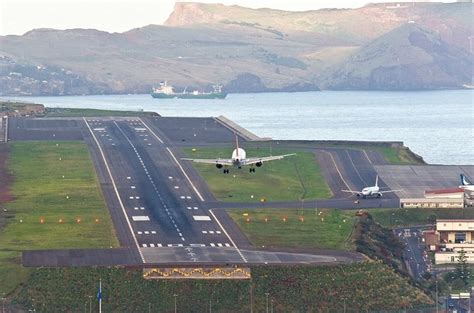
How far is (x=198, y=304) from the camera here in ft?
457

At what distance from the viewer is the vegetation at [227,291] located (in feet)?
456

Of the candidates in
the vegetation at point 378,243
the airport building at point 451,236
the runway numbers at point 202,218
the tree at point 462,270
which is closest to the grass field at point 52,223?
the runway numbers at point 202,218

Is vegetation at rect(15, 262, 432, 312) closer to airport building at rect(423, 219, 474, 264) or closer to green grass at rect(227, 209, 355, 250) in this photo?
green grass at rect(227, 209, 355, 250)

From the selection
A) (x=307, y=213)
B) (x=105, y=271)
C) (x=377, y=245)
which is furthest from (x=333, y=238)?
(x=105, y=271)

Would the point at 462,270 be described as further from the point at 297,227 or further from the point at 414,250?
the point at 297,227

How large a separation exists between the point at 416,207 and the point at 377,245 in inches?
1034

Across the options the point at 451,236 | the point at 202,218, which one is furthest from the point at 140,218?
the point at 451,236

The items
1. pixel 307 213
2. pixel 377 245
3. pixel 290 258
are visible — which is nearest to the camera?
pixel 290 258

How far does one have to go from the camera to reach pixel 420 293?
5753 inches

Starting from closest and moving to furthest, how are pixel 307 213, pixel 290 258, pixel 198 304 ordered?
pixel 198 304 → pixel 290 258 → pixel 307 213

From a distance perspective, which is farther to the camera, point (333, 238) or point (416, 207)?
point (416, 207)

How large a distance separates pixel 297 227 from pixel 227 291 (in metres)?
31.9

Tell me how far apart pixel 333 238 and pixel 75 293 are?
33913 mm

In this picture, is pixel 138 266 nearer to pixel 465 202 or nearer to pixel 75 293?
pixel 75 293
